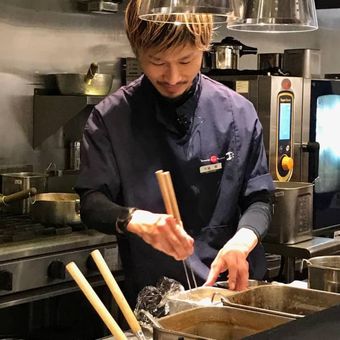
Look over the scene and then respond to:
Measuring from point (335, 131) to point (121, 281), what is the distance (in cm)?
154

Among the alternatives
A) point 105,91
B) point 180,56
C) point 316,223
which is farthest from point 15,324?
point 180,56

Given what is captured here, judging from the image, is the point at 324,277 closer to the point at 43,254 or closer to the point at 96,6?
the point at 43,254

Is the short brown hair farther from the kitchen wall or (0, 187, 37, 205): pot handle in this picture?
the kitchen wall

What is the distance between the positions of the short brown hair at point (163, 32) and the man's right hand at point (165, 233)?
46 cm

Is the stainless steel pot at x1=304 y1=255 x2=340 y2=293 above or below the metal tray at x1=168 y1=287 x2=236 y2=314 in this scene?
above

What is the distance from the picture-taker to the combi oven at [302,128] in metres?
3.56

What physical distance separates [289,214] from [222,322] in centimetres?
181

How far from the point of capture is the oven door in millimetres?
3812

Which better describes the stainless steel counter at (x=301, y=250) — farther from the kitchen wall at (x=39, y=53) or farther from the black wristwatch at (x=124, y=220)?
the black wristwatch at (x=124, y=220)

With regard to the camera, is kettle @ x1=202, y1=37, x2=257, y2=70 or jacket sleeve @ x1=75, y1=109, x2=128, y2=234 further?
kettle @ x1=202, y1=37, x2=257, y2=70

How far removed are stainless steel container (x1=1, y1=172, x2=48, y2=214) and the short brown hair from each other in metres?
1.66

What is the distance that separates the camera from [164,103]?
6.81 feet

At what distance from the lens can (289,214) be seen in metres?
3.21

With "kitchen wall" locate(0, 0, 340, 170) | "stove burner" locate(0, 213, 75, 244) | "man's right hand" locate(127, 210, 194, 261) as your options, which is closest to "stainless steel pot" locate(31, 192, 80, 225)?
"stove burner" locate(0, 213, 75, 244)
